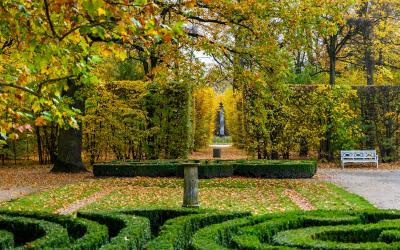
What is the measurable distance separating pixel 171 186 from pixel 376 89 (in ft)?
40.9

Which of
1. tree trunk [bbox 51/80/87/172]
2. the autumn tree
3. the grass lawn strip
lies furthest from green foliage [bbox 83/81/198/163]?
the autumn tree

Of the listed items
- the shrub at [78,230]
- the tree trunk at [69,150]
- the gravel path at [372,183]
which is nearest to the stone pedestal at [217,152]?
the gravel path at [372,183]

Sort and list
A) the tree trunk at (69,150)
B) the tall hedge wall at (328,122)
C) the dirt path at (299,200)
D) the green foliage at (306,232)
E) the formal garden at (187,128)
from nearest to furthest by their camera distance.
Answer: the green foliage at (306,232), the formal garden at (187,128), the dirt path at (299,200), the tree trunk at (69,150), the tall hedge wall at (328,122)

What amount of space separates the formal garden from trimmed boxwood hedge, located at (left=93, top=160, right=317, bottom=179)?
3 cm

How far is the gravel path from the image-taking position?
11.2 metres

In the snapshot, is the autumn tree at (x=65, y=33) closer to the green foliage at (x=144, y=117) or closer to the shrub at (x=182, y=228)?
the shrub at (x=182, y=228)

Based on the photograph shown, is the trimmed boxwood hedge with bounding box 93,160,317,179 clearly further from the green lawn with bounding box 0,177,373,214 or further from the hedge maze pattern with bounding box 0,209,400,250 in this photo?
the hedge maze pattern with bounding box 0,209,400,250

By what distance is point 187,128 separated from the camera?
20094 millimetres

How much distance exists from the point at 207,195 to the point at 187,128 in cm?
832

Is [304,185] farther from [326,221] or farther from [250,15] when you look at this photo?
[326,221]

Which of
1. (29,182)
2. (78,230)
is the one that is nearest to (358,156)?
(29,182)

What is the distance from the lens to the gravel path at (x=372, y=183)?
1116 cm

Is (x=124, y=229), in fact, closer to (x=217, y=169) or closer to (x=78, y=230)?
(x=78, y=230)

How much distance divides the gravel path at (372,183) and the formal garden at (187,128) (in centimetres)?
7
